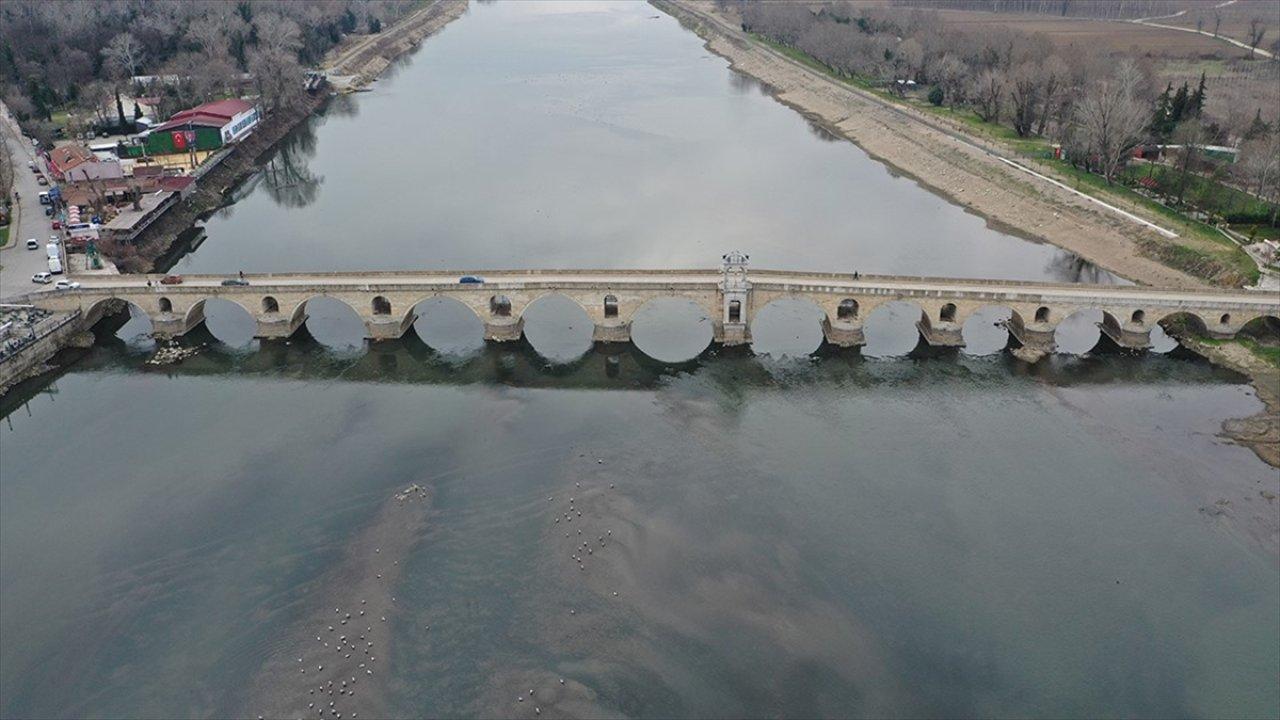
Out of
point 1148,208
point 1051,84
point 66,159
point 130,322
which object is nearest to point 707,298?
point 130,322

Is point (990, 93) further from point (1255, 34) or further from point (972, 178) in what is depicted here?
point (1255, 34)

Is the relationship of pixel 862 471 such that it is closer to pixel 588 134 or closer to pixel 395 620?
pixel 395 620

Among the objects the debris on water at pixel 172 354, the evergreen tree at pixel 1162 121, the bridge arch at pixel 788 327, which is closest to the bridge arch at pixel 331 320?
the debris on water at pixel 172 354

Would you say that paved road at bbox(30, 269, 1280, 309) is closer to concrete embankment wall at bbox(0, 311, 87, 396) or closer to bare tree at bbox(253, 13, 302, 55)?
concrete embankment wall at bbox(0, 311, 87, 396)

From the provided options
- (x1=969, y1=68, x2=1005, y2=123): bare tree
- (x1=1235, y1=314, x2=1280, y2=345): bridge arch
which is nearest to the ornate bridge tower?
(x1=1235, y1=314, x2=1280, y2=345): bridge arch

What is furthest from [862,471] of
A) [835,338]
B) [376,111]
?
[376,111]

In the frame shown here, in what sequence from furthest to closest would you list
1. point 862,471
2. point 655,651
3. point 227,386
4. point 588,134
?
point 588,134 → point 227,386 → point 862,471 → point 655,651
